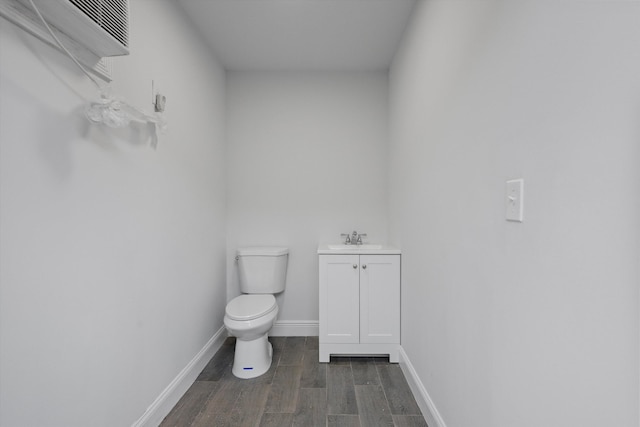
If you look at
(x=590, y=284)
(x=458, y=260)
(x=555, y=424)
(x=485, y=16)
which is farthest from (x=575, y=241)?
(x=485, y=16)

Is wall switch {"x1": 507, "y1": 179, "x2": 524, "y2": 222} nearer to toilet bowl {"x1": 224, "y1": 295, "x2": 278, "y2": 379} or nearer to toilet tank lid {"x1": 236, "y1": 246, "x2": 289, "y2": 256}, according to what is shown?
toilet bowl {"x1": 224, "y1": 295, "x2": 278, "y2": 379}

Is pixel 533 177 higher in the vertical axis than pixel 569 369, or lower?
higher

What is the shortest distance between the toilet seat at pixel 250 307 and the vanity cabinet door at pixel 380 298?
0.69 meters

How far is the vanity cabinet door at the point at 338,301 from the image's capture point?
2305 mm

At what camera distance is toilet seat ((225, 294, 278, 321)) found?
2.01 metres

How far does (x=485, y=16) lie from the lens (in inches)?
42.5

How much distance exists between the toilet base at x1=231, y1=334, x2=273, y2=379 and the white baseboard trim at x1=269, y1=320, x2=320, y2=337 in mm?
A: 654

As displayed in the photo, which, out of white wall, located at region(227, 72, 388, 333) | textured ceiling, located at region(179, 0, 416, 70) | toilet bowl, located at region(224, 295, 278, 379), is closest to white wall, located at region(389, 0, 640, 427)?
textured ceiling, located at region(179, 0, 416, 70)

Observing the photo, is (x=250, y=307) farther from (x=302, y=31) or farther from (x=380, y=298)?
(x=302, y=31)

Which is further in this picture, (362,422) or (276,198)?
(276,198)

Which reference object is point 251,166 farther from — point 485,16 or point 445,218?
point 485,16

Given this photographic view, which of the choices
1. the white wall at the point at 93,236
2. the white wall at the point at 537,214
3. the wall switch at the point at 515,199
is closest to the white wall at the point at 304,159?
the white wall at the point at 93,236

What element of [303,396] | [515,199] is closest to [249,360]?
[303,396]

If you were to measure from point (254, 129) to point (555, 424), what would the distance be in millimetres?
2657
